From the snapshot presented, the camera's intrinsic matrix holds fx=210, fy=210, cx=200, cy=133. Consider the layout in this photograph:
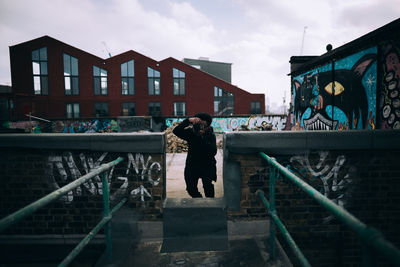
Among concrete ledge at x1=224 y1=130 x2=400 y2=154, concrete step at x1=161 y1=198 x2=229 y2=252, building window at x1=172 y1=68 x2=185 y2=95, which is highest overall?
building window at x1=172 y1=68 x2=185 y2=95

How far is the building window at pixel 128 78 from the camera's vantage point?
97.7ft

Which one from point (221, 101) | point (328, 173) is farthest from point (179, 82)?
point (328, 173)

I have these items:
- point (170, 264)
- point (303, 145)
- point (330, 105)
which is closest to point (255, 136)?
point (303, 145)

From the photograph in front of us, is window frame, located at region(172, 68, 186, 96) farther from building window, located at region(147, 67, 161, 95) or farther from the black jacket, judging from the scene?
the black jacket

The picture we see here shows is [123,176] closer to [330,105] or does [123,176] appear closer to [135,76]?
[330,105]

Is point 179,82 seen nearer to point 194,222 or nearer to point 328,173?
point 194,222

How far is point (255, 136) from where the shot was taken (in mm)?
2814

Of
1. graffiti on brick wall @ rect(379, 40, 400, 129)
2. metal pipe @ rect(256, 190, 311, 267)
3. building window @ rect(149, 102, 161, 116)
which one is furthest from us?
building window @ rect(149, 102, 161, 116)

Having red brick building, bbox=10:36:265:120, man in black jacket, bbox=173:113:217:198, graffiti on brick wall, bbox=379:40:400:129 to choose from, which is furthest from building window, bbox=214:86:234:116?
man in black jacket, bbox=173:113:217:198

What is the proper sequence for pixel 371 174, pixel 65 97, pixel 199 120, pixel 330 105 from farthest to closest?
pixel 65 97
pixel 330 105
pixel 199 120
pixel 371 174

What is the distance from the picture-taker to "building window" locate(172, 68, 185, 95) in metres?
30.9

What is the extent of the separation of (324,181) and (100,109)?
31.5 metres

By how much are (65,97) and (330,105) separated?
3238 cm

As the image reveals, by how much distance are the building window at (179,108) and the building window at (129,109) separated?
600cm
